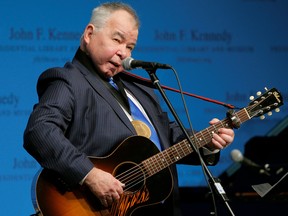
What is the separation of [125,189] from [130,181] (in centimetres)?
5

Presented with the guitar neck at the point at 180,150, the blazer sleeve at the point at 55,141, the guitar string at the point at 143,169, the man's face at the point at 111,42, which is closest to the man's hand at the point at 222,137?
the guitar neck at the point at 180,150

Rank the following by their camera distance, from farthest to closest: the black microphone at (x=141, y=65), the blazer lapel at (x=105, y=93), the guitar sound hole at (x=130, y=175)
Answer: the blazer lapel at (x=105, y=93)
the guitar sound hole at (x=130, y=175)
the black microphone at (x=141, y=65)

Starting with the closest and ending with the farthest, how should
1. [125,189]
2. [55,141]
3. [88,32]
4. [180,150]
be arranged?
[55,141]
[125,189]
[180,150]
[88,32]

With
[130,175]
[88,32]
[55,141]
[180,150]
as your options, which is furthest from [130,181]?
[88,32]

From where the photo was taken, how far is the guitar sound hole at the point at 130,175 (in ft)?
10.9

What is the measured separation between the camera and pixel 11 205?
492cm

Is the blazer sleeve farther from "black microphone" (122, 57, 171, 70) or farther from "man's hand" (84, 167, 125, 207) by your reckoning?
"black microphone" (122, 57, 171, 70)

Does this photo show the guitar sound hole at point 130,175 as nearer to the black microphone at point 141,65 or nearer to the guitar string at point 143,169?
the guitar string at point 143,169

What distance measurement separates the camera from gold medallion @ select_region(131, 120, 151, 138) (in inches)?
139

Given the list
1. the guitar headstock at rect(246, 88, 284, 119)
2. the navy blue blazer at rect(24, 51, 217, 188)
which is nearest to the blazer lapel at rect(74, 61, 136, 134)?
the navy blue blazer at rect(24, 51, 217, 188)

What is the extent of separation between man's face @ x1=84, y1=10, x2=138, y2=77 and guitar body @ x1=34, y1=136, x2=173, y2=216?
471 mm

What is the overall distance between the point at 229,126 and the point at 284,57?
88.9 inches

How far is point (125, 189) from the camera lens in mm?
3336

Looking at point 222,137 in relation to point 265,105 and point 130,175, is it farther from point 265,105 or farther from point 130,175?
point 130,175
